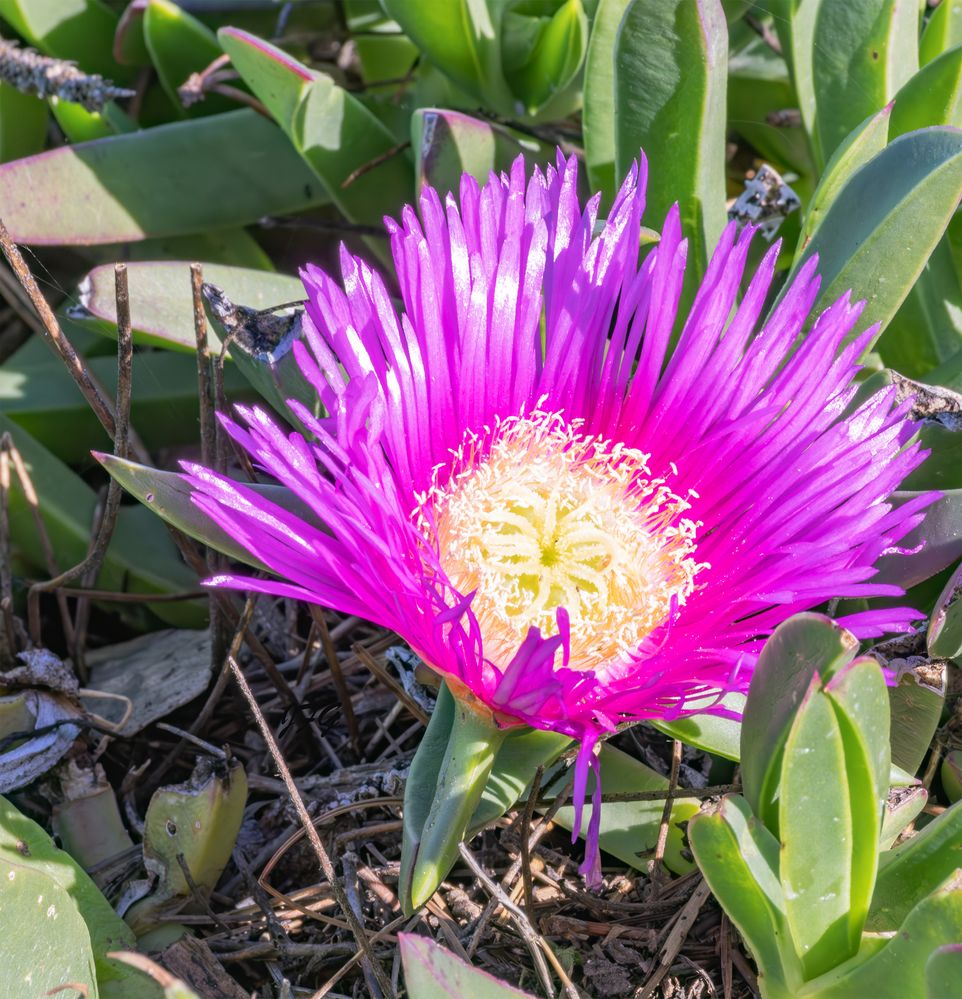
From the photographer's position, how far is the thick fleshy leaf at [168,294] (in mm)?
1103

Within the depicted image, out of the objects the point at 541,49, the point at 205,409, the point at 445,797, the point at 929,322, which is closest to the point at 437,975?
the point at 445,797

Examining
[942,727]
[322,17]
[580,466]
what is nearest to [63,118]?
[322,17]

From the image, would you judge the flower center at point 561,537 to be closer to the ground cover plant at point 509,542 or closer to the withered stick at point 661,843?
the ground cover plant at point 509,542

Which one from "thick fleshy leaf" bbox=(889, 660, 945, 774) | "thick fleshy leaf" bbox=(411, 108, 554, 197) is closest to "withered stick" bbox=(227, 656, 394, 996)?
"thick fleshy leaf" bbox=(889, 660, 945, 774)

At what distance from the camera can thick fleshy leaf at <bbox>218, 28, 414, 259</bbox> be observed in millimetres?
1142

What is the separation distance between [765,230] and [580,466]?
330 mm

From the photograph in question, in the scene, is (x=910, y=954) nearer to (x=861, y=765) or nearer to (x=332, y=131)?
(x=861, y=765)

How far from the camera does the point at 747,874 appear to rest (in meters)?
0.72

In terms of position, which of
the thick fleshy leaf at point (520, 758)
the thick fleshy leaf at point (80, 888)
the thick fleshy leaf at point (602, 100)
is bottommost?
the thick fleshy leaf at point (80, 888)

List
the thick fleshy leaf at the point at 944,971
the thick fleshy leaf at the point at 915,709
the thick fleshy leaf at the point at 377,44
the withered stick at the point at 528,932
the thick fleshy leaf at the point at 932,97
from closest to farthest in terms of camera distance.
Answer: the thick fleshy leaf at the point at 944,971, the withered stick at the point at 528,932, the thick fleshy leaf at the point at 915,709, the thick fleshy leaf at the point at 932,97, the thick fleshy leaf at the point at 377,44

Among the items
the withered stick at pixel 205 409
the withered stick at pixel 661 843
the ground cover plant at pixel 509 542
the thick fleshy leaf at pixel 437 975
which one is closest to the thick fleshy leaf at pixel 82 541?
the ground cover plant at pixel 509 542

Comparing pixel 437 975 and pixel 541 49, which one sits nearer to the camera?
pixel 437 975

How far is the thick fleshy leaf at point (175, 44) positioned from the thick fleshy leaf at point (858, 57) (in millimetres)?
660

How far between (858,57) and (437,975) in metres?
0.90
